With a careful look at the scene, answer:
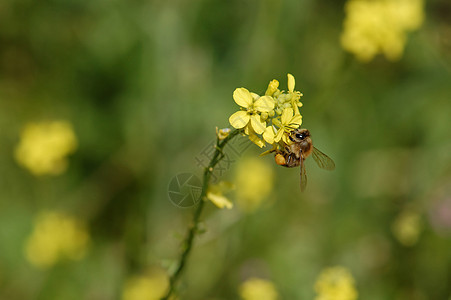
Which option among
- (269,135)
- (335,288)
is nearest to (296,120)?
(269,135)

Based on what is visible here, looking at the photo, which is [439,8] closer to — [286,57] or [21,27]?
[286,57]

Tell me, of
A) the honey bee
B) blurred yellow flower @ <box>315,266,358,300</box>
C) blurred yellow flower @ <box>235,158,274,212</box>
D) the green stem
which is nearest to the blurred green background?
blurred yellow flower @ <box>235,158,274,212</box>

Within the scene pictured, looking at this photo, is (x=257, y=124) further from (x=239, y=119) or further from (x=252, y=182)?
(x=252, y=182)

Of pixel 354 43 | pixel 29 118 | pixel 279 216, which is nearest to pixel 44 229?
pixel 29 118

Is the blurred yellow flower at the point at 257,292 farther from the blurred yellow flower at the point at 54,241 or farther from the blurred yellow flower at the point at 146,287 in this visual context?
the blurred yellow flower at the point at 54,241

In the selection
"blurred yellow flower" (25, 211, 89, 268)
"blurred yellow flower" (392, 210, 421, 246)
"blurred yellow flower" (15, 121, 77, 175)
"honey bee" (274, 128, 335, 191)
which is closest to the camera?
"honey bee" (274, 128, 335, 191)

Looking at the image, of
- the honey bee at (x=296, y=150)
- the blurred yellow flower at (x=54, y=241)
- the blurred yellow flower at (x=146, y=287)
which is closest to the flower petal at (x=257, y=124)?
the honey bee at (x=296, y=150)

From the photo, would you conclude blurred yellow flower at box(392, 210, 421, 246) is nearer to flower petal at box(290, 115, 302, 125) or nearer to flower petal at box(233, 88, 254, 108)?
flower petal at box(290, 115, 302, 125)
